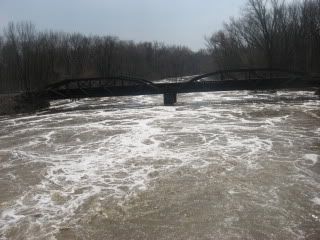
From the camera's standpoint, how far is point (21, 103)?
40.2 metres

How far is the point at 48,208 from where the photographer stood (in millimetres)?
10969

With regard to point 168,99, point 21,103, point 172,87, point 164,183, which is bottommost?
point 164,183

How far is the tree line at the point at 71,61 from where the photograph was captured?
6038 cm

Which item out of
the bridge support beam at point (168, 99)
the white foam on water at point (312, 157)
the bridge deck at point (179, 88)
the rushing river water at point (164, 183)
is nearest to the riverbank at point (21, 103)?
the bridge deck at point (179, 88)

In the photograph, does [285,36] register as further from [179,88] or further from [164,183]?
[164,183]

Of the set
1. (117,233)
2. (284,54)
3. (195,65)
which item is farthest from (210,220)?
(195,65)

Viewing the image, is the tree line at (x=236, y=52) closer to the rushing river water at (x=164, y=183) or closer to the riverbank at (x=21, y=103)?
the riverbank at (x=21, y=103)

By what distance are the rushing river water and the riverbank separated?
15185 millimetres

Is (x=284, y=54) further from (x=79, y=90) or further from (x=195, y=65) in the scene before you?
(x=195, y=65)

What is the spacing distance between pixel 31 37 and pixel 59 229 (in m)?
61.8

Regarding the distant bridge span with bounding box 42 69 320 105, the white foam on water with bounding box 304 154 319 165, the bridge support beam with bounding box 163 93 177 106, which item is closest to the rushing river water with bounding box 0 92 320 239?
the white foam on water with bounding box 304 154 319 165

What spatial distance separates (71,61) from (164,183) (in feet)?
258

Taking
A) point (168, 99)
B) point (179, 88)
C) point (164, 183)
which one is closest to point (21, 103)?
point (168, 99)

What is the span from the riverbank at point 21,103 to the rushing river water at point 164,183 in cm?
1519
